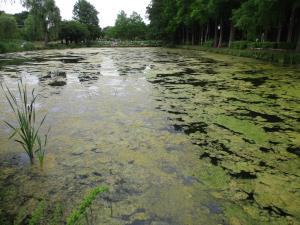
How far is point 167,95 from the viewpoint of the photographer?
6137mm

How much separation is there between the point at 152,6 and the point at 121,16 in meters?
24.4

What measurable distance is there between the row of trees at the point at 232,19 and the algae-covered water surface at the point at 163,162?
9256 millimetres

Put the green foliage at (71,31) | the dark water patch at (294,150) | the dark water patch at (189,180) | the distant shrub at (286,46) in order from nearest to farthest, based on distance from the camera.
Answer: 1. the dark water patch at (189,180)
2. the dark water patch at (294,150)
3. the distant shrub at (286,46)
4. the green foliage at (71,31)

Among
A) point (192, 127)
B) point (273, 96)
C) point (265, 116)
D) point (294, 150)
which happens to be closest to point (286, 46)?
point (273, 96)

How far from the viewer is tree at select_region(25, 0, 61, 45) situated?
106ft

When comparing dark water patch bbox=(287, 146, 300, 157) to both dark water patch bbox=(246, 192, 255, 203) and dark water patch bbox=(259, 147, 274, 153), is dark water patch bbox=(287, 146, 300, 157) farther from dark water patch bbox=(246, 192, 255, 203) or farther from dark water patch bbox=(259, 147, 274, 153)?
dark water patch bbox=(246, 192, 255, 203)

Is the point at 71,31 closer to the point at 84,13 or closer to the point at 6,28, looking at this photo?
the point at 6,28

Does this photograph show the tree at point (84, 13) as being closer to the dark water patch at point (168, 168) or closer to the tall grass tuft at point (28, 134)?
the tall grass tuft at point (28, 134)

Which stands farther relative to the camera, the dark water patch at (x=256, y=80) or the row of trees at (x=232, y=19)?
the row of trees at (x=232, y=19)

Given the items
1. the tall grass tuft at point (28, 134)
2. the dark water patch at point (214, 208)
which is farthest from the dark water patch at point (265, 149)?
the tall grass tuft at point (28, 134)

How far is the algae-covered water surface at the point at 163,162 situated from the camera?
214 centimetres

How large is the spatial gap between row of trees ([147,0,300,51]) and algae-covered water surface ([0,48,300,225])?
364 inches

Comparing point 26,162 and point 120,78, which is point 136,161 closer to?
point 26,162

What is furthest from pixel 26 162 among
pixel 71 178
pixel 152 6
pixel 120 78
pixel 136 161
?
pixel 152 6
